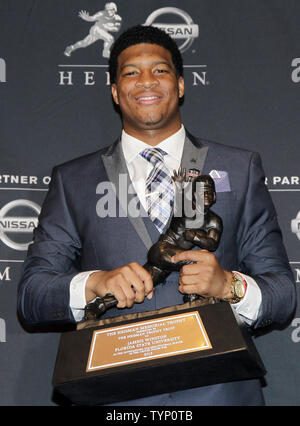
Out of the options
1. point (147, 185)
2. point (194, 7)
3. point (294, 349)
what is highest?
point (194, 7)

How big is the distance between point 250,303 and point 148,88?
788 millimetres

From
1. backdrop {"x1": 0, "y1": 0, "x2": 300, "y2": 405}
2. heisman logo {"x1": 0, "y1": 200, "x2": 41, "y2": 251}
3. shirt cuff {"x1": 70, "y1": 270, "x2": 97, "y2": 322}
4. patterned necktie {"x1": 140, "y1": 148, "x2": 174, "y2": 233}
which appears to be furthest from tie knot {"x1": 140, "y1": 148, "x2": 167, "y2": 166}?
heisman logo {"x1": 0, "y1": 200, "x2": 41, "y2": 251}

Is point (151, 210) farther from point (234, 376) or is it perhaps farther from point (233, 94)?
point (233, 94)

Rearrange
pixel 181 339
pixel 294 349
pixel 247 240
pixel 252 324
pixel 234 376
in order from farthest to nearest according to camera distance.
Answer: pixel 294 349, pixel 247 240, pixel 252 324, pixel 234 376, pixel 181 339

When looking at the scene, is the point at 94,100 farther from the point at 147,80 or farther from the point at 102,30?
the point at 147,80

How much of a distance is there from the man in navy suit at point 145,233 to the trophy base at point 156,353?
127 millimetres

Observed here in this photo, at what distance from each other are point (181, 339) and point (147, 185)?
24.7 inches

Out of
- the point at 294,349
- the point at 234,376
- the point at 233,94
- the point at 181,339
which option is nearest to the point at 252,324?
the point at 234,376

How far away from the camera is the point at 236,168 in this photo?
212cm

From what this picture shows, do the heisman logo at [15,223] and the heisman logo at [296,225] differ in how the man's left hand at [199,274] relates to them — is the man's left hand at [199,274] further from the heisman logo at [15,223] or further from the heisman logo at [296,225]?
the heisman logo at [15,223]

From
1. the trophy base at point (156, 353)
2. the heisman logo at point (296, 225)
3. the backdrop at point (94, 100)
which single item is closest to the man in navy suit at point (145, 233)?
the trophy base at point (156, 353)

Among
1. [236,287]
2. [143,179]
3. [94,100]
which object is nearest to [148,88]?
[143,179]

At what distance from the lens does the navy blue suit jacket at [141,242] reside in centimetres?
191

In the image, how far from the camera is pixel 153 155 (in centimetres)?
213
